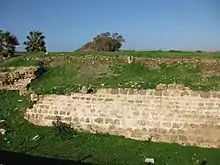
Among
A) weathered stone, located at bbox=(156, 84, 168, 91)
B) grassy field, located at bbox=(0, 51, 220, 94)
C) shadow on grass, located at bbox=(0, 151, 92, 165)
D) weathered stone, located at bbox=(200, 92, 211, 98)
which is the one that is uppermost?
grassy field, located at bbox=(0, 51, 220, 94)

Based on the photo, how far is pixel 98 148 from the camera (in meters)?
12.3

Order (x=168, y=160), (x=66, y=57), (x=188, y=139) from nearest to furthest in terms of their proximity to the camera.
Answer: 1. (x=168, y=160)
2. (x=188, y=139)
3. (x=66, y=57)

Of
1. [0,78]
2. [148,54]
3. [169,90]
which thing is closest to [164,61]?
[148,54]

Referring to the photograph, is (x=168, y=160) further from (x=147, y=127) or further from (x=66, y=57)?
(x=66, y=57)

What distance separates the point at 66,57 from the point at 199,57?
6126 mm

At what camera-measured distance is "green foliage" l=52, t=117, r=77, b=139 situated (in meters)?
13.2

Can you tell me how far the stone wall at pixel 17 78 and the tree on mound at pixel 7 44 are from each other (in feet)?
30.9

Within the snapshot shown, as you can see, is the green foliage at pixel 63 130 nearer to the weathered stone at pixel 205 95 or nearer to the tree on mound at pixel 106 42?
the weathered stone at pixel 205 95

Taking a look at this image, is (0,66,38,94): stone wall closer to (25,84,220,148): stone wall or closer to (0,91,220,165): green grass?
(25,84,220,148): stone wall

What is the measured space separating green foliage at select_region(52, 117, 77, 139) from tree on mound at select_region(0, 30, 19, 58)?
A: 1313 centimetres

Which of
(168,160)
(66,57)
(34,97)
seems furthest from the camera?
(66,57)

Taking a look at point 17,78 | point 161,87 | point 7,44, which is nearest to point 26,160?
point 161,87

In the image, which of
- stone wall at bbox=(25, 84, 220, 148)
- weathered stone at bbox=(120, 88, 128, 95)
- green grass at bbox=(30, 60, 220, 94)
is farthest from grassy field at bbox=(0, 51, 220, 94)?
stone wall at bbox=(25, 84, 220, 148)

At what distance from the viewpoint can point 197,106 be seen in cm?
1239
